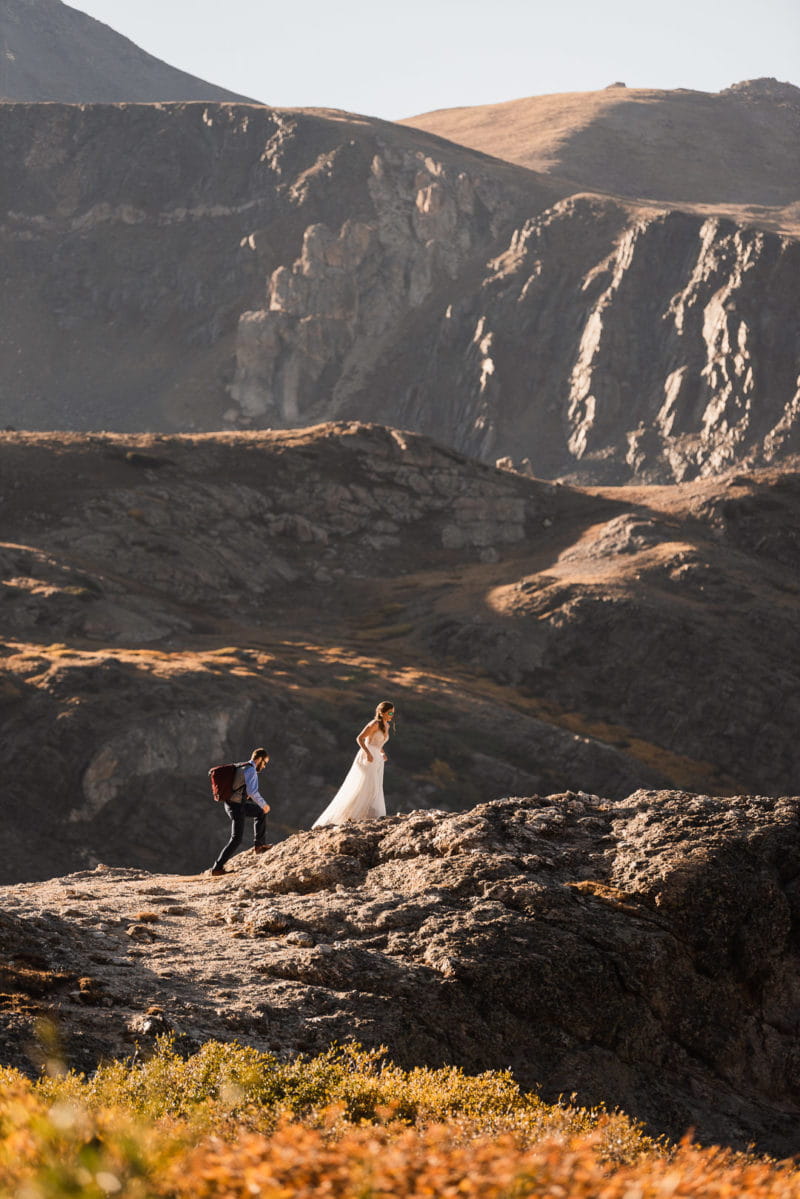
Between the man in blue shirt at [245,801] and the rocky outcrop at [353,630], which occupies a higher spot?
the man in blue shirt at [245,801]

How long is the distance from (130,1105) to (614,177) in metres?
184

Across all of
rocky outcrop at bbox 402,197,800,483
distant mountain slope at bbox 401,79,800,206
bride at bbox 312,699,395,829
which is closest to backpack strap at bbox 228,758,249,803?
bride at bbox 312,699,395,829

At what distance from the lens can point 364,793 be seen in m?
17.4

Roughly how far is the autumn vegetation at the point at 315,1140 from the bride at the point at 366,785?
8441 millimetres

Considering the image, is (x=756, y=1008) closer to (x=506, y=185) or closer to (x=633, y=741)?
(x=633, y=741)

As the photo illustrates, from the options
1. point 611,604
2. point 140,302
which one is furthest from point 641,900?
point 140,302

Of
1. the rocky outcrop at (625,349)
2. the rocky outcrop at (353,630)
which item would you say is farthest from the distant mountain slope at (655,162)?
the rocky outcrop at (353,630)

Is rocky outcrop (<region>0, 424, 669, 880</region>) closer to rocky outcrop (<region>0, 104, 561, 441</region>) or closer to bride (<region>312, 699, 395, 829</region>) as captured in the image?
bride (<region>312, 699, 395, 829</region>)

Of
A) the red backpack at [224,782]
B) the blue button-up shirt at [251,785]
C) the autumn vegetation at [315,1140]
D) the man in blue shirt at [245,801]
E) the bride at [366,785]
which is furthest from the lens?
the blue button-up shirt at [251,785]

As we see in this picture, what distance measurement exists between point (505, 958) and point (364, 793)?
631cm

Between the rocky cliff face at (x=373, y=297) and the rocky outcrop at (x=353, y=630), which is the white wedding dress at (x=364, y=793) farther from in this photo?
the rocky cliff face at (x=373, y=297)

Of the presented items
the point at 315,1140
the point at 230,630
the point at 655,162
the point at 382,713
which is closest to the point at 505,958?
→ the point at 315,1140

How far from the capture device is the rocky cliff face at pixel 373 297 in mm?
120125

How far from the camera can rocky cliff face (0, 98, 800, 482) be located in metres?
120
